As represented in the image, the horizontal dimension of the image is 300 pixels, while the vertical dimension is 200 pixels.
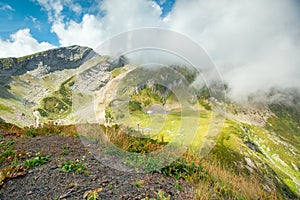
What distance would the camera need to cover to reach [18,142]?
9898 mm

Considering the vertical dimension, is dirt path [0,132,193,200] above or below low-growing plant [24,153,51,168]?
below

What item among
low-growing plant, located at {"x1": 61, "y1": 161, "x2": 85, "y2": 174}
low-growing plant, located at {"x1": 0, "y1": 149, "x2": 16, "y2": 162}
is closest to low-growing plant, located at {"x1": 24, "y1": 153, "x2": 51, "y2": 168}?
low-growing plant, located at {"x1": 61, "y1": 161, "x2": 85, "y2": 174}

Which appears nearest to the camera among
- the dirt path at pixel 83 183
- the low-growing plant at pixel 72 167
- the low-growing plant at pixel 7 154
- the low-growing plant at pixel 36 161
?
the dirt path at pixel 83 183

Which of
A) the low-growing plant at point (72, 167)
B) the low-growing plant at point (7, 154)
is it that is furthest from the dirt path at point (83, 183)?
the low-growing plant at point (7, 154)

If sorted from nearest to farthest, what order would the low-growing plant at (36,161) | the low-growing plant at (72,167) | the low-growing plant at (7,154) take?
the low-growing plant at (72,167) < the low-growing plant at (36,161) < the low-growing plant at (7,154)

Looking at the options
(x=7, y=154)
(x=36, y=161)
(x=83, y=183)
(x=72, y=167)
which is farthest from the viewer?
(x=7, y=154)

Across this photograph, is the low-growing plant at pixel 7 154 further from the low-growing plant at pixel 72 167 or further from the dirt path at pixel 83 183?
the low-growing plant at pixel 72 167

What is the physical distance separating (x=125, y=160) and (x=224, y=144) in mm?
162442

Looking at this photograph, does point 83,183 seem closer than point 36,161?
Yes

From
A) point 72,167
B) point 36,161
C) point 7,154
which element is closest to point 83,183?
point 72,167

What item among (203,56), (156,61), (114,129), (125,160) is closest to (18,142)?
(114,129)

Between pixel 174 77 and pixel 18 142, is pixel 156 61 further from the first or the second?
pixel 18 142

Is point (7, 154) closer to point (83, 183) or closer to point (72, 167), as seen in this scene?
point (72, 167)

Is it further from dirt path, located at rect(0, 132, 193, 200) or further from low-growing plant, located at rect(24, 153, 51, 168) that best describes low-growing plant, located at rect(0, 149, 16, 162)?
low-growing plant, located at rect(24, 153, 51, 168)
